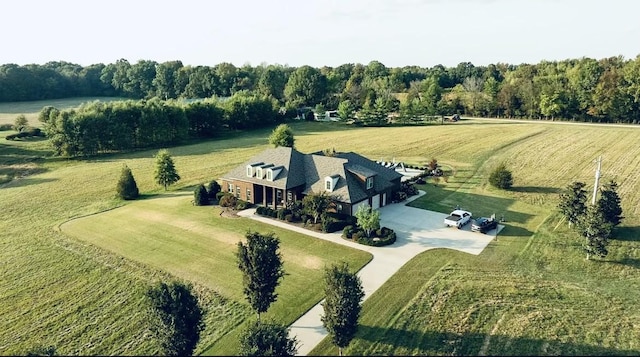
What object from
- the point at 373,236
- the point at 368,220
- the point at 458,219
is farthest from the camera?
the point at 458,219

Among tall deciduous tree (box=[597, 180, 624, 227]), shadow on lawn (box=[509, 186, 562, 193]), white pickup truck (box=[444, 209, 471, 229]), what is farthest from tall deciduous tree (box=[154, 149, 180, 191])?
tall deciduous tree (box=[597, 180, 624, 227])

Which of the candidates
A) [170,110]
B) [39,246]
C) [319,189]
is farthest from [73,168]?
[319,189]

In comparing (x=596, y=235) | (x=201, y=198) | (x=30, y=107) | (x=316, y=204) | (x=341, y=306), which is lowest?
(x=201, y=198)

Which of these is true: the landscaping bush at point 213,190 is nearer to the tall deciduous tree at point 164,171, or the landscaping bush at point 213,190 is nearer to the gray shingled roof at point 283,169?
the gray shingled roof at point 283,169

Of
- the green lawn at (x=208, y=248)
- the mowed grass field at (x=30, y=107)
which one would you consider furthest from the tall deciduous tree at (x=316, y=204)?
the mowed grass field at (x=30, y=107)

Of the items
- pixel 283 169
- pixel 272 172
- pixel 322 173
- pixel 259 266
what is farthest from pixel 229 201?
pixel 259 266

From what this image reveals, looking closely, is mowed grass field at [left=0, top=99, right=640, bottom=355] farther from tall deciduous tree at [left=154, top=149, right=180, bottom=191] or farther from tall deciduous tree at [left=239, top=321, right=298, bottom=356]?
tall deciduous tree at [left=239, top=321, right=298, bottom=356]

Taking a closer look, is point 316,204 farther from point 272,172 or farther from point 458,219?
point 458,219
